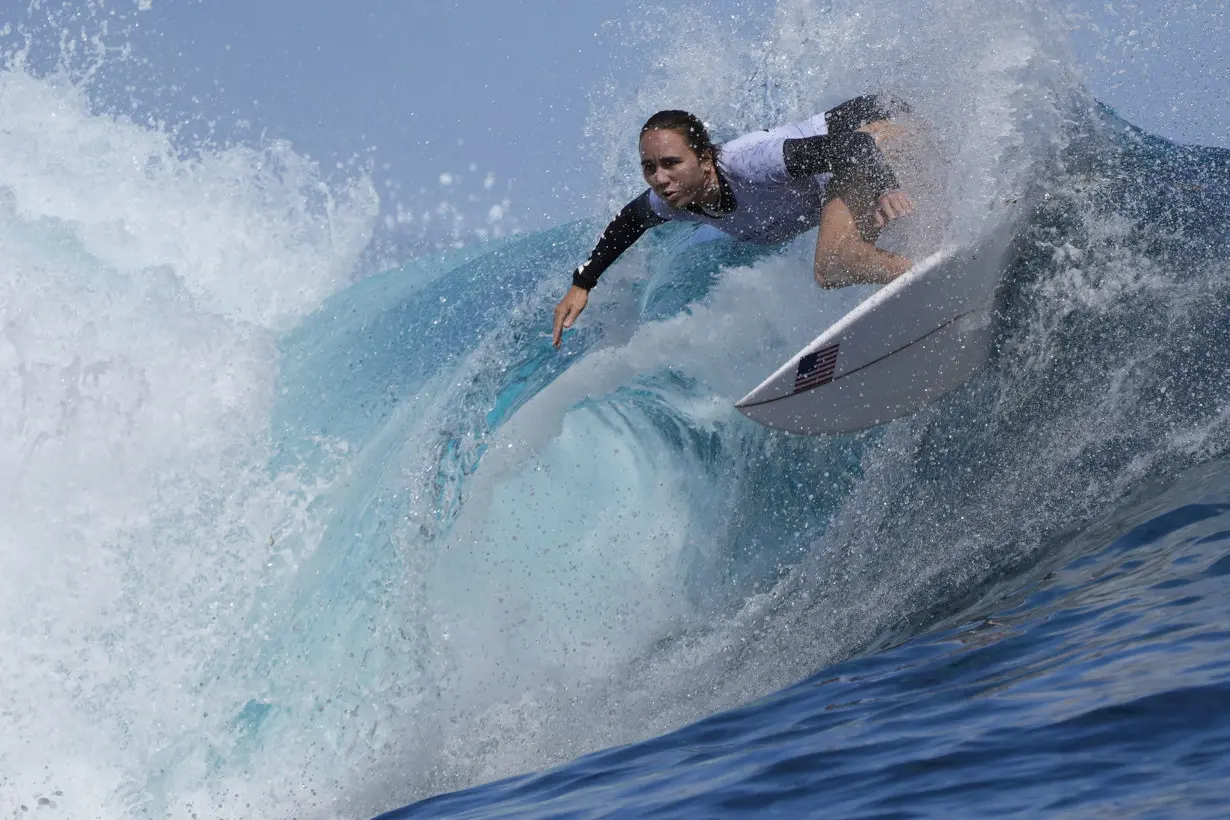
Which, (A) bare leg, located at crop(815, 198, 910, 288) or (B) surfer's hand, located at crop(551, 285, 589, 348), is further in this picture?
(B) surfer's hand, located at crop(551, 285, 589, 348)

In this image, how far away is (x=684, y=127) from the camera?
5570 mm

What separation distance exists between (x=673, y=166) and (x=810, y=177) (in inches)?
24.6

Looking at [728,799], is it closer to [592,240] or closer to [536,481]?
[536,481]

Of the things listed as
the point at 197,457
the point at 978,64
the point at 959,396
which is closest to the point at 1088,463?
the point at 959,396

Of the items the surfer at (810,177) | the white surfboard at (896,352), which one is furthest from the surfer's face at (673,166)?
the white surfboard at (896,352)

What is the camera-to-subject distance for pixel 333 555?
5.98 metres

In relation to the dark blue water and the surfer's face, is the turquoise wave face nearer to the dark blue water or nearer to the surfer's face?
the dark blue water

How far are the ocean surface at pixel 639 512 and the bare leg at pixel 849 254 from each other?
1.20 feet

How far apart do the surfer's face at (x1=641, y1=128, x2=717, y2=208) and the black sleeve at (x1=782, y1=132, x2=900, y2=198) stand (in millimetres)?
370

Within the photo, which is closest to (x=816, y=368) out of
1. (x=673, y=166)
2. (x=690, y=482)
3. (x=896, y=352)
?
(x=896, y=352)

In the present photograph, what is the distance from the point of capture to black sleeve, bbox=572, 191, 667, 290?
598cm

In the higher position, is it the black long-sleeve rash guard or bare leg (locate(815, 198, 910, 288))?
the black long-sleeve rash guard

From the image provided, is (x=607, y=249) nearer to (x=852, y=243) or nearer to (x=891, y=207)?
(x=852, y=243)

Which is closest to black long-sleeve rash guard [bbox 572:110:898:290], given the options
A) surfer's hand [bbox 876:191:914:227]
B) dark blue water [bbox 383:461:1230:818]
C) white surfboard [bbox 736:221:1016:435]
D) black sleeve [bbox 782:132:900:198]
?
black sleeve [bbox 782:132:900:198]
